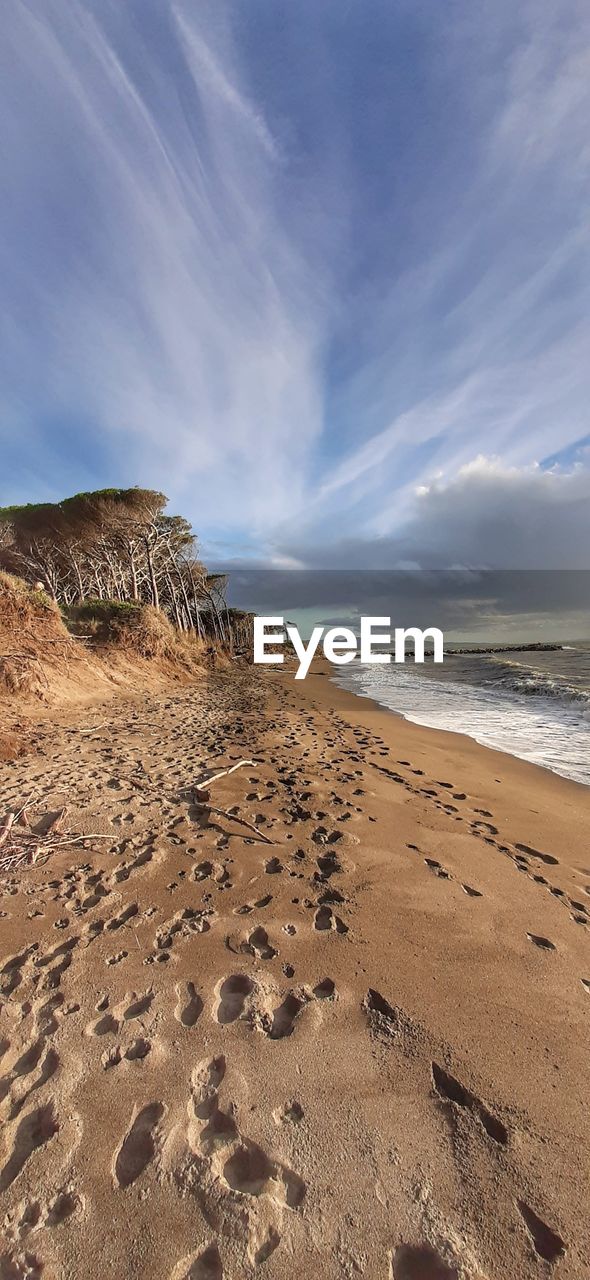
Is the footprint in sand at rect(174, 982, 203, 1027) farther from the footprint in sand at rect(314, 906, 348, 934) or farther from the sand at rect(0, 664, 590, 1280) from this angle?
the footprint in sand at rect(314, 906, 348, 934)

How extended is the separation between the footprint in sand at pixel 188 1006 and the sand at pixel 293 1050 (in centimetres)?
2

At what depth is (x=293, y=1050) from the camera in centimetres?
253

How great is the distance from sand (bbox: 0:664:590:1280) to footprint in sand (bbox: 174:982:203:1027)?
0.07ft

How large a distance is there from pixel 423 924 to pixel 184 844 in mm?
2473

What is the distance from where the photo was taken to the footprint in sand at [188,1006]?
271 centimetres

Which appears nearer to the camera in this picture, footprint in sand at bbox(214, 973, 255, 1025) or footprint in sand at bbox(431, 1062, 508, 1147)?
footprint in sand at bbox(431, 1062, 508, 1147)

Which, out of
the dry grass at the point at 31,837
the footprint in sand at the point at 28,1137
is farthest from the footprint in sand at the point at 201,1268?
the dry grass at the point at 31,837

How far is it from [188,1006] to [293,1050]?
0.71m

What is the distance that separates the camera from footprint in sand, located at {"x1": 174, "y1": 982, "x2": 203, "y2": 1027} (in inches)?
107

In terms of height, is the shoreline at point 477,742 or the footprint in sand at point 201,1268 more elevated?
the footprint in sand at point 201,1268

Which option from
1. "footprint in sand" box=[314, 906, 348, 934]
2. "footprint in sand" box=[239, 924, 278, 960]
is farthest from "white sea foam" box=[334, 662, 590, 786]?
"footprint in sand" box=[239, 924, 278, 960]

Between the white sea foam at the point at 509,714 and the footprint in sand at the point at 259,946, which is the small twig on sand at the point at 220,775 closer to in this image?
the footprint in sand at the point at 259,946

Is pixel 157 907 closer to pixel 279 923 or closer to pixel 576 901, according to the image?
pixel 279 923

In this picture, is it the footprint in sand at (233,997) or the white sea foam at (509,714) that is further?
the white sea foam at (509,714)
